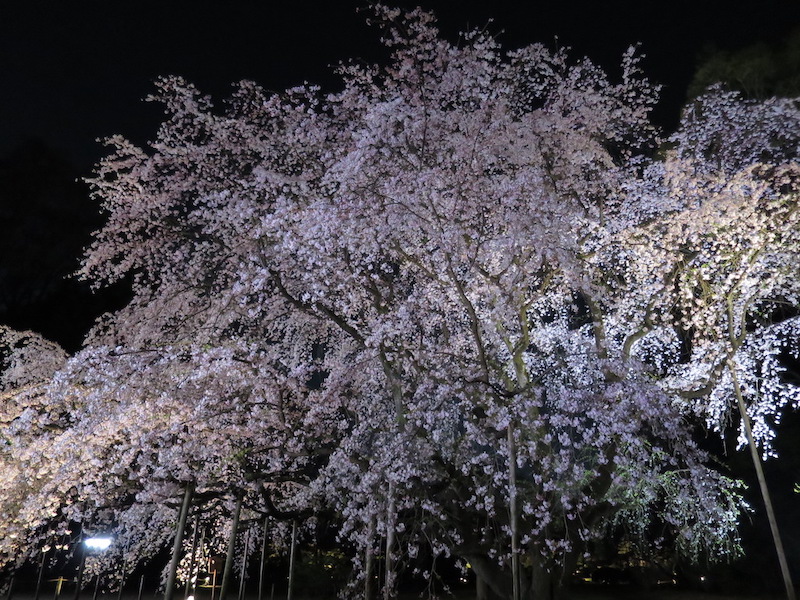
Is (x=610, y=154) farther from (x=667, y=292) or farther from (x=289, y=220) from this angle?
(x=289, y=220)

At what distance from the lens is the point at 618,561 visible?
19.5 meters

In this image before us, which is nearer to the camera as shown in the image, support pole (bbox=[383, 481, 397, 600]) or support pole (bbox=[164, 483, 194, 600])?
support pole (bbox=[164, 483, 194, 600])

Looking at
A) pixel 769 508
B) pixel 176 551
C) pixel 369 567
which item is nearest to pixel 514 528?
pixel 369 567

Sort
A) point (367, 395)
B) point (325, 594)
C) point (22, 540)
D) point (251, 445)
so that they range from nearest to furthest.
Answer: point (22, 540) → point (251, 445) → point (367, 395) → point (325, 594)

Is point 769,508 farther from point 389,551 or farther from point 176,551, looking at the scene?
point 176,551

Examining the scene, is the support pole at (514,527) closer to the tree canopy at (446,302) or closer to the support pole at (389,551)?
the tree canopy at (446,302)

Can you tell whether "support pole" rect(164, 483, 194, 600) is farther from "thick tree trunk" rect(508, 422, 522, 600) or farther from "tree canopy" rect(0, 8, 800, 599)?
"thick tree trunk" rect(508, 422, 522, 600)

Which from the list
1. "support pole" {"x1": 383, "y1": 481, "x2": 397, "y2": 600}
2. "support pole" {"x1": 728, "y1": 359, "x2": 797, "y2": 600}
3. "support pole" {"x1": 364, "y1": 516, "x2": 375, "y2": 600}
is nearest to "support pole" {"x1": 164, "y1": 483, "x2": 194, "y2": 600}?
"support pole" {"x1": 364, "y1": 516, "x2": 375, "y2": 600}

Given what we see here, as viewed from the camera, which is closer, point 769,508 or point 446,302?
point 769,508

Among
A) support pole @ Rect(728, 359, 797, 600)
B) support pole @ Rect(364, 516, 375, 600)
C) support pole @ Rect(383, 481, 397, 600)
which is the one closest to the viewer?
support pole @ Rect(728, 359, 797, 600)

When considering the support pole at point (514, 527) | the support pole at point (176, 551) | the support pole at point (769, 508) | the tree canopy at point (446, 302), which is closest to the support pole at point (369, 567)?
the tree canopy at point (446, 302)

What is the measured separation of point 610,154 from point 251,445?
29.2ft

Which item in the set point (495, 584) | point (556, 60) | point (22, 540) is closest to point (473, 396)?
point (495, 584)

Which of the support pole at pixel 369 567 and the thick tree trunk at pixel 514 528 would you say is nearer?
the thick tree trunk at pixel 514 528
